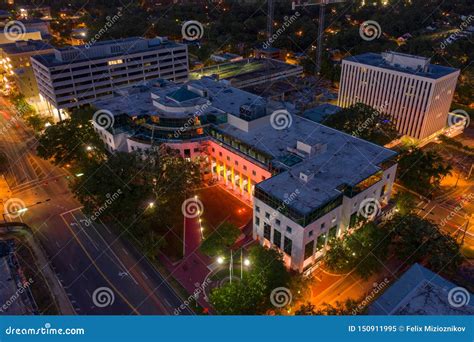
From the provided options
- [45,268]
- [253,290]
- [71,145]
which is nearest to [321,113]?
[253,290]

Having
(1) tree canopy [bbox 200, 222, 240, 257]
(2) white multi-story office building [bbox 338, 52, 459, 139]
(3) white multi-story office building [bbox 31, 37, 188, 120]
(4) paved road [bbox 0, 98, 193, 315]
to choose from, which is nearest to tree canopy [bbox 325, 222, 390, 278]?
(1) tree canopy [bbox 200, 222, 240, 257]

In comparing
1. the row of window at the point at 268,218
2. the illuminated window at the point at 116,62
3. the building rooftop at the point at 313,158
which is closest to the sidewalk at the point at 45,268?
the row of window at the point at 268,218

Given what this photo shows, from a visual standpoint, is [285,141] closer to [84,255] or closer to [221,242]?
[221,242]

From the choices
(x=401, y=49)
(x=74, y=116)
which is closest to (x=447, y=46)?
(x=401, y=49)

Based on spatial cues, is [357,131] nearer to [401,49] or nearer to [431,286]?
[431,286]

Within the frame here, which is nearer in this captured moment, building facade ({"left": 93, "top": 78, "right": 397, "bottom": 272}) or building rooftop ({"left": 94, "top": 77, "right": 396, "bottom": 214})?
building facade ({"left": 93, "top": 78, "right": 397, "bottom": 272})

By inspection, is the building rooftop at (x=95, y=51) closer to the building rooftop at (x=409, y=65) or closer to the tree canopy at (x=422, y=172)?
the building rooftop at (x=409, y=65)

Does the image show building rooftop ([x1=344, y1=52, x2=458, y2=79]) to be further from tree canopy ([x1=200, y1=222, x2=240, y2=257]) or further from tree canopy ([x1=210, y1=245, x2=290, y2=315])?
tree canopy ([x1=210, y1=245, x2=290, y2=315])

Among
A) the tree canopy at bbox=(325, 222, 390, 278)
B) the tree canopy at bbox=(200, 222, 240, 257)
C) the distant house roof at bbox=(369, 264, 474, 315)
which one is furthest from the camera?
the tree canopy at bbox=(200, 222, 240, 257)
